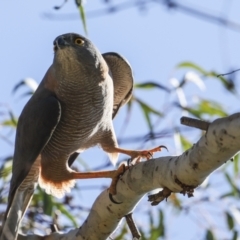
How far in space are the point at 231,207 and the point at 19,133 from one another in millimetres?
1507

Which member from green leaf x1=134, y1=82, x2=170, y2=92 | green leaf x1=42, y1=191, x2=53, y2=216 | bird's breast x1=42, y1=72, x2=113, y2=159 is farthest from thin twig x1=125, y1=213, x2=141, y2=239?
green leaf x1=134, y1=82, x2=170, y2=92

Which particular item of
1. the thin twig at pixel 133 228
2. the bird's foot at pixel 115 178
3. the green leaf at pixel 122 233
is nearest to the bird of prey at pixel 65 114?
the green leaf at pixel 122 233

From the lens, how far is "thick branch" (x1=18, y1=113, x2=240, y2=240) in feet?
7.55

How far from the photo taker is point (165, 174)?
8.59 feet

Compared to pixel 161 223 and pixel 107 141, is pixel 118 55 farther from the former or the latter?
pixel 161 223

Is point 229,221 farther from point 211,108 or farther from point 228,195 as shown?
point 211,108

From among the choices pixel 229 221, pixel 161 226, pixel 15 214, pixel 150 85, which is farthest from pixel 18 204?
pixel 229 221

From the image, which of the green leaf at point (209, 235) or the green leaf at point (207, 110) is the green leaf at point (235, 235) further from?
the green leaf at point (207, 110)

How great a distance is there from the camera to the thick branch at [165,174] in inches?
90.6

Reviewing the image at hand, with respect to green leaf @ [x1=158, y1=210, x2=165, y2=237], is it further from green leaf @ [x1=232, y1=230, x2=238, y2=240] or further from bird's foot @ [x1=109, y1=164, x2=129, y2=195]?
bird's foot @ [x1=109, y1=164, x2=129, y2=195]

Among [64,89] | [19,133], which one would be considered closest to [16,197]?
[19,133]

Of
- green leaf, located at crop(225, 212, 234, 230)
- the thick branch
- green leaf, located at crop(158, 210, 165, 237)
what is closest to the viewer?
the thick branch

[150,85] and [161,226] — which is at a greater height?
[150,85]

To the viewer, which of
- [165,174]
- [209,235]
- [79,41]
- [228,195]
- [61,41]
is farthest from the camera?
[228,195]
